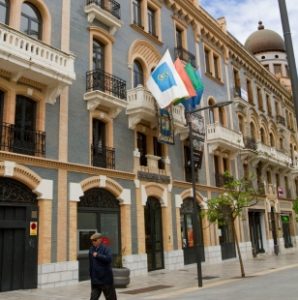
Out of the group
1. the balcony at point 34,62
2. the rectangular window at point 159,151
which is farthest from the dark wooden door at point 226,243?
the balcony at point 34,62

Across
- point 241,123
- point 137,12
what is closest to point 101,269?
point 137,12

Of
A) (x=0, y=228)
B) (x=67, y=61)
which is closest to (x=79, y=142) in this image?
(x=67, y=61)

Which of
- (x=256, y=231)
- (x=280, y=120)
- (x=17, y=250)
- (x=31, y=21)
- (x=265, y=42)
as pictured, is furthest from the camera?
(x=265, y=42)

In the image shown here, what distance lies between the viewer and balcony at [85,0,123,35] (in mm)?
18312

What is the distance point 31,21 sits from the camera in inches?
637

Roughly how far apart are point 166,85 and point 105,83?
2.85 metres

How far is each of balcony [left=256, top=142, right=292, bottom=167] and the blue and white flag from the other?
14584mm

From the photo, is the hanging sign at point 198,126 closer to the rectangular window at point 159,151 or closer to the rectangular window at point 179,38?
the rectangular window at point 159,151

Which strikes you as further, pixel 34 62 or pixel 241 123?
pixel 241 123

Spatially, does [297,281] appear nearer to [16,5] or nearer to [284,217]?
[16,5]

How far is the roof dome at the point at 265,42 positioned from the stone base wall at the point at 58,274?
4400cm

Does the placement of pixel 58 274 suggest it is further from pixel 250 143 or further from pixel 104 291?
pixel 250 143

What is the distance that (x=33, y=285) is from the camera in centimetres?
1391

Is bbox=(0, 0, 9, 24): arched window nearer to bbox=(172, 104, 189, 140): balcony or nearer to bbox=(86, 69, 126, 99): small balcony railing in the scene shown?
bbox=(86, 69, 126, 99): small balcony railing
